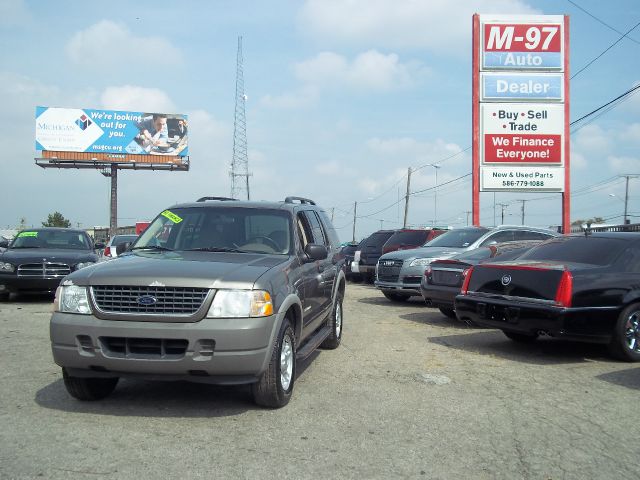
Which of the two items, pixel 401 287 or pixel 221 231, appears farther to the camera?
pixel 401 287

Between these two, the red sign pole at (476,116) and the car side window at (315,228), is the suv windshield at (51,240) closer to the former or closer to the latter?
the car side window at (315,228)

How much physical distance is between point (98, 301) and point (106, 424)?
38.0 inches

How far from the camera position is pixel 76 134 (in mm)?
50625

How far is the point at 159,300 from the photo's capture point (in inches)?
187

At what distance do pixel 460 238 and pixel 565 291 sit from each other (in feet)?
20.1

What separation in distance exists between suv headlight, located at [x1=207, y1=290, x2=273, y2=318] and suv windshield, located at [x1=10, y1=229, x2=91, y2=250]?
10.4 m

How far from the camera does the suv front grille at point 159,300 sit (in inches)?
187

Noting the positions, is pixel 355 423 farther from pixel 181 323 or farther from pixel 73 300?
pixel 73 300

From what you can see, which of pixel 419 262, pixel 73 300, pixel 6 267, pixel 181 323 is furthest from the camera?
pixel 419 262

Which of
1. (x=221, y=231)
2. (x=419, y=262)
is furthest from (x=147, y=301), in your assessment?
(x=419, y=262)

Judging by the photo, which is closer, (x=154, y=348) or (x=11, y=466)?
(x=11, y=466)

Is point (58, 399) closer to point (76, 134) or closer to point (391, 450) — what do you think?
point (391, 450)

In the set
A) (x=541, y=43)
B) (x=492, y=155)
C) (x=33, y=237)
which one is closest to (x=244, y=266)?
(x=33, y=237)

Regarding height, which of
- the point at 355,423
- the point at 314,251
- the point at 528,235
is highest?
the point at 528,235
